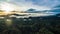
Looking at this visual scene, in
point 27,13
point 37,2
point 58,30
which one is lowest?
point 58,30

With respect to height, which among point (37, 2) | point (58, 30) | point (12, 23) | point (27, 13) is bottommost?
point (58, 30)

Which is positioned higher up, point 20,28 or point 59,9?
point 59,9

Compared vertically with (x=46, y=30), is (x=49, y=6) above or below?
above

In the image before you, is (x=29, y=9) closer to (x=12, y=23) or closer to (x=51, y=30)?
(x=12, y=23)

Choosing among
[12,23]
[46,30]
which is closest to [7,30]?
[12,23]

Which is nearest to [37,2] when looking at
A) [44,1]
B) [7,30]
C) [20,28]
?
[44,1]

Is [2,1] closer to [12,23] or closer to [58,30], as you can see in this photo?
[12,23]

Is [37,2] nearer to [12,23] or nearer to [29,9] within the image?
[29,9]

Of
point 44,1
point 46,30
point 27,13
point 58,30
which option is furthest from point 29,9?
point 58,30
